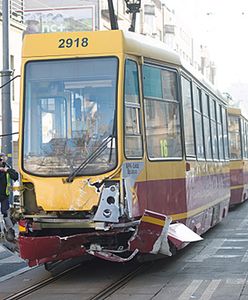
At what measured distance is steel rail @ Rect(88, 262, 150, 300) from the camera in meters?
9.07

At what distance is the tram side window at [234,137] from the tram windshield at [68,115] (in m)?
12.0

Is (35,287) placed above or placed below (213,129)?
below

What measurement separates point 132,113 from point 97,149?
2.50ft

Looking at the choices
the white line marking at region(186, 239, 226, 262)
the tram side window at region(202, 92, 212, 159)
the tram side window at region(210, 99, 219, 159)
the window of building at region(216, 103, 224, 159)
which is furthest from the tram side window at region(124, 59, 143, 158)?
the window of building at region(216, 103, 224, 159)

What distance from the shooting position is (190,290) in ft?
30.4

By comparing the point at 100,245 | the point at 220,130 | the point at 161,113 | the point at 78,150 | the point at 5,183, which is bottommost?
the point at 100,245

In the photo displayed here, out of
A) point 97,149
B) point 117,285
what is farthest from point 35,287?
point 97,149

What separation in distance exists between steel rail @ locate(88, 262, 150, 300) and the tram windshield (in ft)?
5.13

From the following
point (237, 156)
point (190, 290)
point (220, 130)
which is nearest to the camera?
point (190, 290)

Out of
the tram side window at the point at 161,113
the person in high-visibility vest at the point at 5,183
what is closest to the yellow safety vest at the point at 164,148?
the tram side window at the point at 161,113

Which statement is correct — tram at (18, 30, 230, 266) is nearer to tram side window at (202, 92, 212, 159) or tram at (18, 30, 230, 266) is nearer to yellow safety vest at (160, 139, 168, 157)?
yellow safety vest at (160, 139, 168, 157)

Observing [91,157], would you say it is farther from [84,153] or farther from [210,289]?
[210,289]

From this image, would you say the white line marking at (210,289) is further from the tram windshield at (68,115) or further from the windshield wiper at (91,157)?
the windshield wiper at (91,157)

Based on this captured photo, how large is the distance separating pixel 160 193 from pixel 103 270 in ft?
5.28
